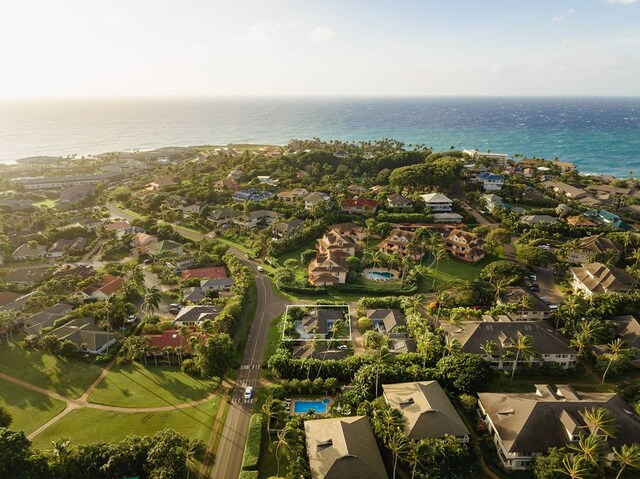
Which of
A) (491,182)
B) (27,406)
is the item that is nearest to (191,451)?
(27,406)

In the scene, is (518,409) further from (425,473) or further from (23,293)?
(23,293)

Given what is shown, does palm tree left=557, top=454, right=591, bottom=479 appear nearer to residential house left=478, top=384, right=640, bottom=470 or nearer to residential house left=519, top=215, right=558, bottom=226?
residential house left=478, top=384, right=640, bottom=470

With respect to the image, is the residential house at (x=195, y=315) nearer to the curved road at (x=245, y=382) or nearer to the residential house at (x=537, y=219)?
the curved road at (x=245, y=382)

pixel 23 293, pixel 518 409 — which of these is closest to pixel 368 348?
pixel 518 409

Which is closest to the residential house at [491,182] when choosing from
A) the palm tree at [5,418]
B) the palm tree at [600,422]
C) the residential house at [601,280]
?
the residential house at [601,280]

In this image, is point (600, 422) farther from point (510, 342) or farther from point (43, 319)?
point (43, 319)

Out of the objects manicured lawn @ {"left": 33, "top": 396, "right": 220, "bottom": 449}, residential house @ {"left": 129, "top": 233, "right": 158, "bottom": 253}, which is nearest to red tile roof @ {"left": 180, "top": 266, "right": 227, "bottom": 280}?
residential house @ {"left": 129, "top": 233, "right": 158, "bottom": 253}
